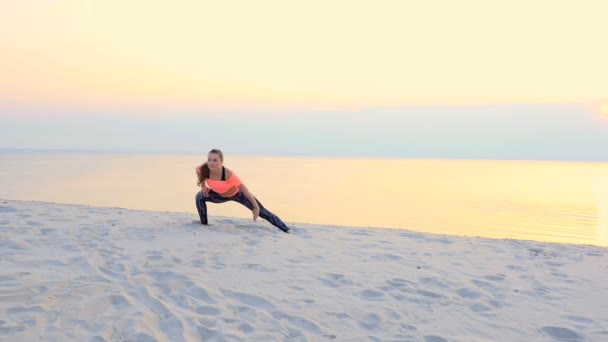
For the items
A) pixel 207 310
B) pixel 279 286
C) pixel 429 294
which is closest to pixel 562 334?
pixel 429 294

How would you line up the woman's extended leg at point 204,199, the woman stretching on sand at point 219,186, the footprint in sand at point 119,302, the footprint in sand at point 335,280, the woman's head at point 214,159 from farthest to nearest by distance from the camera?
the woman's extended leg at point 204,199, the woman stretching on sand at point 219,186, the woman's head at point 214,159, the footprint in sand at point 335,280, the footprint in sand at point 119,302

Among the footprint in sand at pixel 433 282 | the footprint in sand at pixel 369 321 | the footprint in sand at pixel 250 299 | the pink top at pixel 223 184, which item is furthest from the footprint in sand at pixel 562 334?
the pink top at pixel 223 184

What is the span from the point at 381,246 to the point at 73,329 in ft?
16.0

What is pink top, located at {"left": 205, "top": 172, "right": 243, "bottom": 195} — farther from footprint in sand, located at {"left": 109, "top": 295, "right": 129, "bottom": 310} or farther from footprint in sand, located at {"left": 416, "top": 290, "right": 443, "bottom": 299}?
footprint in sand, located at {"left": 416, "top": 290, "right": 443, "bottom": 299}

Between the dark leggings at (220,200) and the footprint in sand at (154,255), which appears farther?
the dark leggings at (220,200)

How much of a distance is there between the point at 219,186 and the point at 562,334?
18.6ft

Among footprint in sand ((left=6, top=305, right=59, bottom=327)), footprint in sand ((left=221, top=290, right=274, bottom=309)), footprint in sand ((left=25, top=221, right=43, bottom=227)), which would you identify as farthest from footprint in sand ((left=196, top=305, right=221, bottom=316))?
footprint in sand ((left=25, top=221, right=43, bottom=227))

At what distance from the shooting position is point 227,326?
13.3 feet

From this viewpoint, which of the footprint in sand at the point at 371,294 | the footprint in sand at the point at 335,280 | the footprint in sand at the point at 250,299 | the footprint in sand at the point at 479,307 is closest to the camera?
the footprint in sand at the point at 250,299

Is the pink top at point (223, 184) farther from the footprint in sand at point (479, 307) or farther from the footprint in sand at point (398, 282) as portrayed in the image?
the footprint in sand at point (479, 307)

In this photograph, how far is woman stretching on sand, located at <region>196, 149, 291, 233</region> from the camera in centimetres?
817

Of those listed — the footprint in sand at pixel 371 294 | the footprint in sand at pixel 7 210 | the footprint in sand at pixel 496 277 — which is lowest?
the footprint in sand at pixel 7 210

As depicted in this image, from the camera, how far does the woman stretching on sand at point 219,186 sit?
8171 mm

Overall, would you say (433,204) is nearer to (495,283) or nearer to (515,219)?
(515,219)
